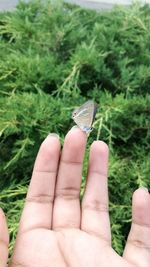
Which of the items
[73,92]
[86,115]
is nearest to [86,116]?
[86,115]

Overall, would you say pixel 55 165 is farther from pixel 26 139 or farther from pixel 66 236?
pixel 26 139

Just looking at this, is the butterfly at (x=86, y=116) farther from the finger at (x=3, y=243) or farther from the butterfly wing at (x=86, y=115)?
the finger at (x=3, y=243)

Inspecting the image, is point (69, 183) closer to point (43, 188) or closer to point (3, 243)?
point (43, 188)

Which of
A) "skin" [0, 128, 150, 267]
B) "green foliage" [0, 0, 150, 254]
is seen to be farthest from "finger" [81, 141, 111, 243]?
"green foliage" [0, 0, 150, 254]

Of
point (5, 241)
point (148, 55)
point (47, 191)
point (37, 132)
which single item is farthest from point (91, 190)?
point (148, 55)

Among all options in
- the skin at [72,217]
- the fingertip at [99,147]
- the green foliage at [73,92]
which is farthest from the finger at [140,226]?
the green foliage at [73,92]

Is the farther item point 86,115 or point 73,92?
Answer: point 73,92
